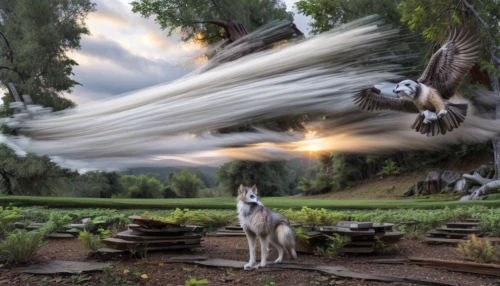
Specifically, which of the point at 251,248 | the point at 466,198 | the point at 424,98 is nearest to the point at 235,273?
the point at 251,248

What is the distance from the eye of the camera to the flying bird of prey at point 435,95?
313cm

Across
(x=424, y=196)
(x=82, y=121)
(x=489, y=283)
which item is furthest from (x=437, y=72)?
(x=424, y=196)

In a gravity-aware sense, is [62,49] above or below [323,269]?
above

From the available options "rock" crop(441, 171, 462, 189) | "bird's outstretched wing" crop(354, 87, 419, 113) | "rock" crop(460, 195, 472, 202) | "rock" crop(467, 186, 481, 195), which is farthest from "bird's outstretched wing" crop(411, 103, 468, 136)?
"rock" crop(441, 171, 462, 189)

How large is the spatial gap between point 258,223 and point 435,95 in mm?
3808

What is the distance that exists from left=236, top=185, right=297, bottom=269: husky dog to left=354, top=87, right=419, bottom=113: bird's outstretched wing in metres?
3.51

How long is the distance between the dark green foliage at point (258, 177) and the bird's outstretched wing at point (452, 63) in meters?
12.1

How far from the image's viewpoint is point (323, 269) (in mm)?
6613

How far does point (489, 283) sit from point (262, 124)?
5622mm

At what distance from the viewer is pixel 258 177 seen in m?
20.1

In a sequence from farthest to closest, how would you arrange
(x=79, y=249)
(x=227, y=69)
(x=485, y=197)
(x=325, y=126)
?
(x=485, y=197)
(x=79, y=249)
(x=325, y=126)
(x=227, y=69)

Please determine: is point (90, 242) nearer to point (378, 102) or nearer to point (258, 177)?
point (378, 102)

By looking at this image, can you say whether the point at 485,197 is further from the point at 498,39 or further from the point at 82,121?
the point at 82,121

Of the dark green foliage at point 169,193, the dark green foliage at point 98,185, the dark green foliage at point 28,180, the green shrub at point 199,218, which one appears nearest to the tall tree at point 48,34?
the dark green foliage at point 28,180
